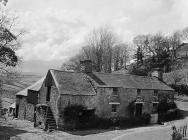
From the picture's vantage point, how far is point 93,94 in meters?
37.7

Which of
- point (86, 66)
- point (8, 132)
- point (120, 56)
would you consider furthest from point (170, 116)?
point (120, 56)

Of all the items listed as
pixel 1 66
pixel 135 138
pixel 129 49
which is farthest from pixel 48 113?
pixel 129 49

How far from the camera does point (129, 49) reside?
95375mm

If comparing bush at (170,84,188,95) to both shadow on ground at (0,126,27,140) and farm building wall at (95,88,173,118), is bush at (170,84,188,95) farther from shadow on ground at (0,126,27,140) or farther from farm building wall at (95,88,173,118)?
shadow on ground at (0,126,27,140)

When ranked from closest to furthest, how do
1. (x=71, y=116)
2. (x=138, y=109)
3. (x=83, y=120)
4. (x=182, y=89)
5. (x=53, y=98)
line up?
(x=71, y=116), (x=83, y=120), (x=53, y=98), (x=138, y=109), (x=182, y=89)

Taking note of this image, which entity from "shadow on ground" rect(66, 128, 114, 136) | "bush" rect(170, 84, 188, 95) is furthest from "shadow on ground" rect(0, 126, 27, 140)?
"bush" rect(170, 84, 188, 95)

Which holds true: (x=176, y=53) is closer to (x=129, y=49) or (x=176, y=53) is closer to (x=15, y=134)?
(x=129, y=49)

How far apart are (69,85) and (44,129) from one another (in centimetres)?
690

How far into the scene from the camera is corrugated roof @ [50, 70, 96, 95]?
3603 cm

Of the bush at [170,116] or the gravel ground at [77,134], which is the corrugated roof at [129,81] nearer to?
the bush at [170,116]

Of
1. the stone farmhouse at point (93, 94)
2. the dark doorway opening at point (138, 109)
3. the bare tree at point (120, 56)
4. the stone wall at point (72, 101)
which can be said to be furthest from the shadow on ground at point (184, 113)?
the bare tree at point (120, 56)

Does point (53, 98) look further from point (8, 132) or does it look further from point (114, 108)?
point (114, 108)

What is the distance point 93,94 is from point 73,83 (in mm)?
3302

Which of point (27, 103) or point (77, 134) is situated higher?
point (27, 103)
